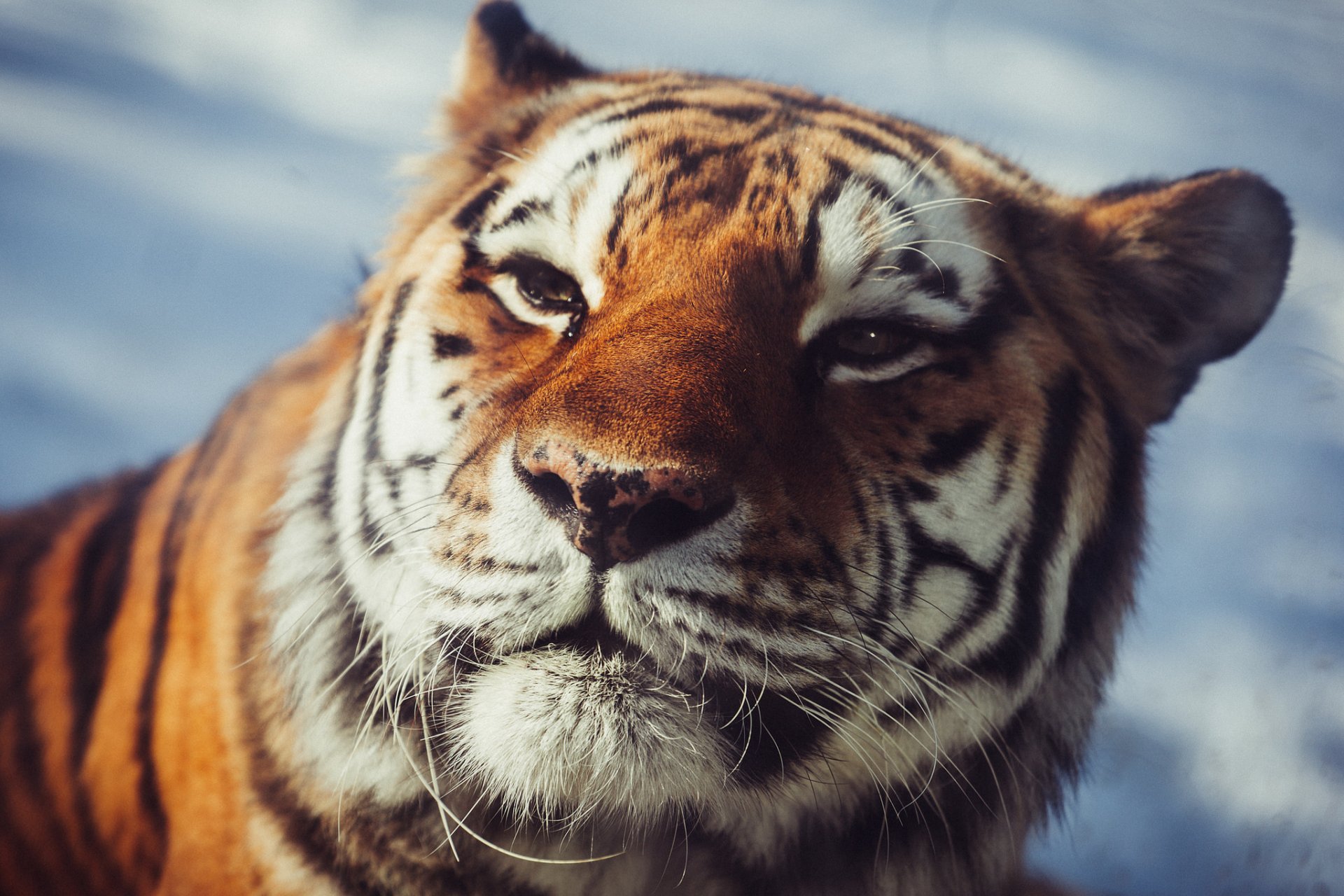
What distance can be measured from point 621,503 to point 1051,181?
1.56 feet

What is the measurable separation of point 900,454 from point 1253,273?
0.32m

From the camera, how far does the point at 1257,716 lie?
69 cm

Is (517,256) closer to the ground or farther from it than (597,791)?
farther from it

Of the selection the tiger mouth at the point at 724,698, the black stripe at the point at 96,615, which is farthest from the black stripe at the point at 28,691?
the tiger mouth at the point at 724,698

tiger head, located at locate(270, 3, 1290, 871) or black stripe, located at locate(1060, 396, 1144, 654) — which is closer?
tiger head, located at locate(270, 3, 1290, 871)

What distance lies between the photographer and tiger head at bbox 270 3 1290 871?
51 cm

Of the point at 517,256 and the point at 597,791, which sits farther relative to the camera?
the point at 517,256

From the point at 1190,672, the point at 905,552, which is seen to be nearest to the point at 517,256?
the point at 905,552

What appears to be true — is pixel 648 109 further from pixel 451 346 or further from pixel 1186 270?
pixel 1186 270

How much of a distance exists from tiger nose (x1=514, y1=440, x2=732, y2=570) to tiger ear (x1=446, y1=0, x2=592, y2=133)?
0.41 meters

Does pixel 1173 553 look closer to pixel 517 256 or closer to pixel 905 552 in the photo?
pixel 905 552

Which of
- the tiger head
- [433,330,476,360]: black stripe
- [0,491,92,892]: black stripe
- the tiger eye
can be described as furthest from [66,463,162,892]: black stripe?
the tiger eye

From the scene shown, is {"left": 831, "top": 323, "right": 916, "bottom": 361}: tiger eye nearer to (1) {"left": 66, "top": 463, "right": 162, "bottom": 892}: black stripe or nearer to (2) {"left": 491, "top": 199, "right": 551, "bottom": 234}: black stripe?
(2) {"left": 491, "top": 199, "right": 551, "bottom": 234}: black stripe

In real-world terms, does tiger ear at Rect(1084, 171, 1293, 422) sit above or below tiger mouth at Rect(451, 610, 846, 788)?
above
